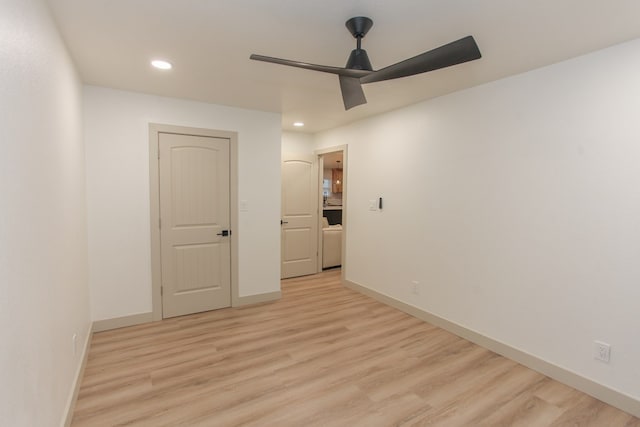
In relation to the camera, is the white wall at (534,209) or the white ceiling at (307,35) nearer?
the white ceiling at (307,35)

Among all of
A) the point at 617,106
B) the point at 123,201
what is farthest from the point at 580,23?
the point at 123,201

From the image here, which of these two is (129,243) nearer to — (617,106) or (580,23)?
(580,23)

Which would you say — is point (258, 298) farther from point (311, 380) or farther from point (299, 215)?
point (311, 380)

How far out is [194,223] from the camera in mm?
3695

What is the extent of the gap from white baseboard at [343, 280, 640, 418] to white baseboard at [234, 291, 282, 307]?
5.18 feet

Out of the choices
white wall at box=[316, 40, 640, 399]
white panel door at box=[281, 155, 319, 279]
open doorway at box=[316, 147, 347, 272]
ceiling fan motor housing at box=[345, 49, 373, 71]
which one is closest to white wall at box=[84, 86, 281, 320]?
white panel door at box=[281, 155, 319, 279]

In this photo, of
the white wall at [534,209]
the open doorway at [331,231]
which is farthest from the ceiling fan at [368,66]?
the open doorway at [331,231]

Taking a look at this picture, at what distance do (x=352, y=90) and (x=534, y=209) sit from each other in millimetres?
1807

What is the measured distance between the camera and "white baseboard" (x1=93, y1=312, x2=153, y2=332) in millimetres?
3229

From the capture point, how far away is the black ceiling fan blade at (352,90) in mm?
2031

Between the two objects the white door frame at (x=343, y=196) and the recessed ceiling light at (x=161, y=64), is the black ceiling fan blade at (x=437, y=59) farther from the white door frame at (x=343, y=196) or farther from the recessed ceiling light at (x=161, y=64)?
the white door frame at (x=343, y=196)

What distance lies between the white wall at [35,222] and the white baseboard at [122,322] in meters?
1.00

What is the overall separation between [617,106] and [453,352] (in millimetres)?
2271

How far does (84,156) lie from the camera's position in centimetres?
304
